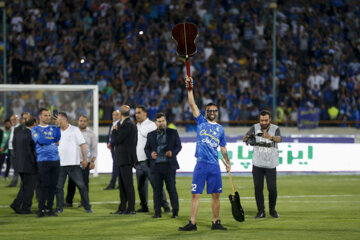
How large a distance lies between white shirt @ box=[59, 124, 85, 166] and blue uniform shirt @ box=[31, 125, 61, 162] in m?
0.75

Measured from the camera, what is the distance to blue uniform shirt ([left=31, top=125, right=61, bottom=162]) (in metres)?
13.4

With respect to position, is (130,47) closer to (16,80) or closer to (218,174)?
(16,80)

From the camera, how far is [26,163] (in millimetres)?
14070

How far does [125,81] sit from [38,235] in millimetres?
18875

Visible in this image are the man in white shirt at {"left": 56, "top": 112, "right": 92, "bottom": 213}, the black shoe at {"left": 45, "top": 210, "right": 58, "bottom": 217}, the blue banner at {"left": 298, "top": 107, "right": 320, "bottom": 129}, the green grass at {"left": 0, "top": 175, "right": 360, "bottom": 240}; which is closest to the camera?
the green grass at {"left": 0, "top": 175, "right": 360, "bottom": 240}

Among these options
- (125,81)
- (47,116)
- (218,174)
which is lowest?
(218,174)

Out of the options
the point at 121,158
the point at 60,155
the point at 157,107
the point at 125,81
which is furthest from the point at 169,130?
the point at 125,81

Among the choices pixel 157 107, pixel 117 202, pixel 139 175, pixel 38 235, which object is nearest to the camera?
pixel 38 235

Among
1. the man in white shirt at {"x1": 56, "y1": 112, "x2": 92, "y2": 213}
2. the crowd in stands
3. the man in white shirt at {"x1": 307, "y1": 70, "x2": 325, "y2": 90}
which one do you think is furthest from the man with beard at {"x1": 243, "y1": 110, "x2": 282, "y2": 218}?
the man in white shirt at {"x1": 307, "y1": 70, "x2": 325, "y2": 90}

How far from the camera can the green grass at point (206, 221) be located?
11.4 meters

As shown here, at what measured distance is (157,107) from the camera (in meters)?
28.2

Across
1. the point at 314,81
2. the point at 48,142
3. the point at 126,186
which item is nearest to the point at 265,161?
the point at 126,186

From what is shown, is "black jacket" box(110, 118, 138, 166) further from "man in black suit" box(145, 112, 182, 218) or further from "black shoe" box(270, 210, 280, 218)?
"black shoe" box(270, 210, 280, 218)

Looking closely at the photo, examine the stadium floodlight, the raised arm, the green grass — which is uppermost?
the stadium floodlight
